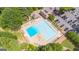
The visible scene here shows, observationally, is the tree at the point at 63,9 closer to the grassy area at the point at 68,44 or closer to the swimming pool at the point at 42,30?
the swimming pool at the point at 42,30

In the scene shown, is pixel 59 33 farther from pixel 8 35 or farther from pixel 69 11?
pixel 8 35

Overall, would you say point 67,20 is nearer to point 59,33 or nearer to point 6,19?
point 59,33

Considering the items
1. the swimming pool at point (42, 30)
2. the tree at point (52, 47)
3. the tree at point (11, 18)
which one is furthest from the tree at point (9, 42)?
the tree at point (52, 47)

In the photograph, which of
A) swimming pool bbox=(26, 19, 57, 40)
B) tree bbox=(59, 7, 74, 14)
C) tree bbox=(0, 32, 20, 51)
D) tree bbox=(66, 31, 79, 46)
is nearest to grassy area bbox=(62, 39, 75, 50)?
tree bbox=(66, 31, 79, 46)

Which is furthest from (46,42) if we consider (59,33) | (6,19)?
(6,19)

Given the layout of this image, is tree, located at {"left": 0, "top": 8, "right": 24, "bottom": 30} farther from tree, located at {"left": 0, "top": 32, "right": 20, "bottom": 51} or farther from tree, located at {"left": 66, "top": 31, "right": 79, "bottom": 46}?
tree, located at {"left": 66, "top": 31, "right": 79, "bottom": 46}

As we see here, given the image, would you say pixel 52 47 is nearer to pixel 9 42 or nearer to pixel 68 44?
pixel 68 44
